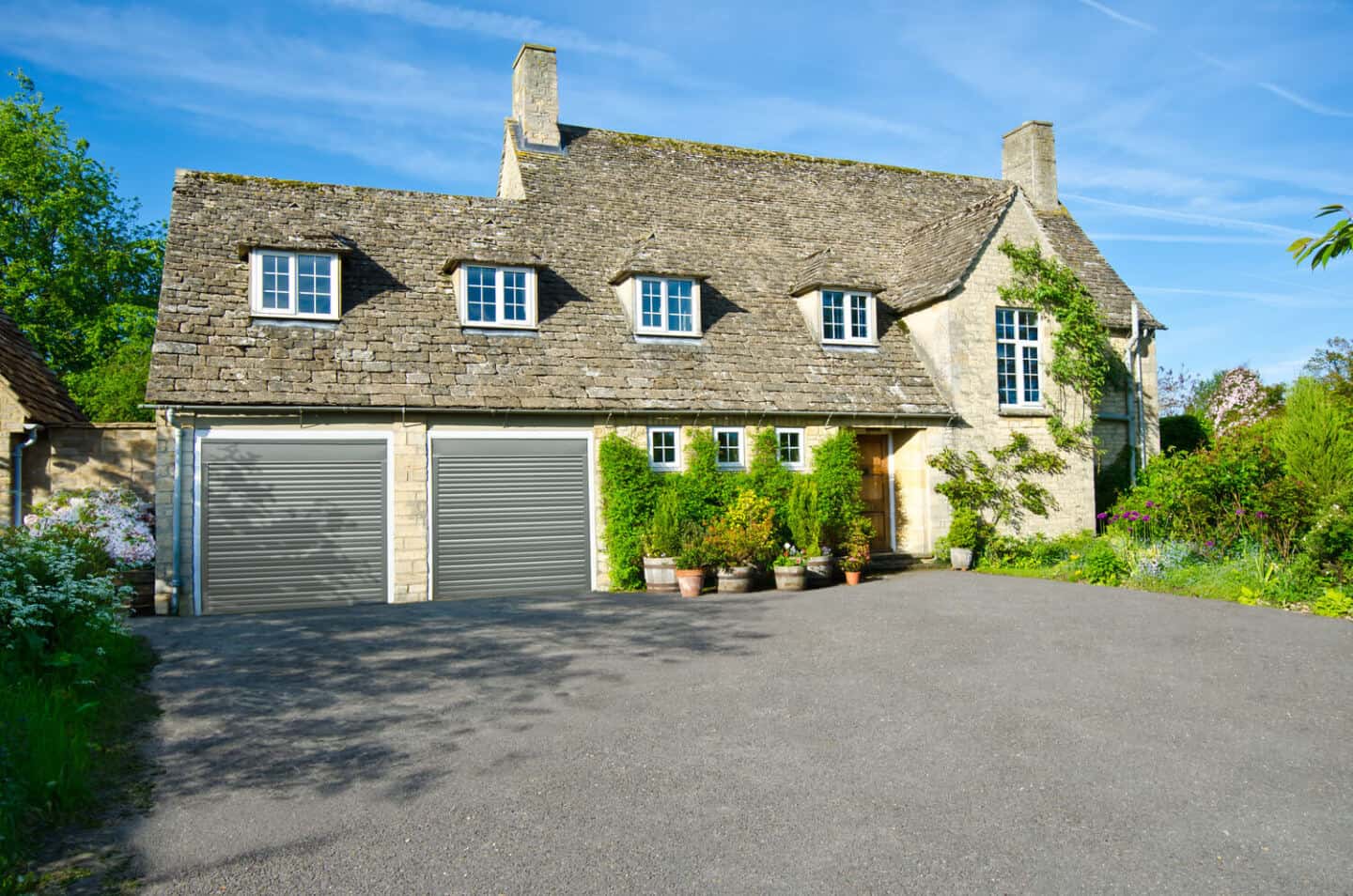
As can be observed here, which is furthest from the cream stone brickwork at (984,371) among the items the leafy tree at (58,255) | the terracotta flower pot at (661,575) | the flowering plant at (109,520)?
the leafy tree at (58,255)

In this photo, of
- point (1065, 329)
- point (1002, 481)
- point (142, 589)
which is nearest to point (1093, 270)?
point (1065, 329)

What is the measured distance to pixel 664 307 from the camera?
1883 centimetres

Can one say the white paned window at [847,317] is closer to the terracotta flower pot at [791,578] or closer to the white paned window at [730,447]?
the white paned window at [730,447]

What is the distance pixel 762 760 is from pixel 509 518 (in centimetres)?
1043

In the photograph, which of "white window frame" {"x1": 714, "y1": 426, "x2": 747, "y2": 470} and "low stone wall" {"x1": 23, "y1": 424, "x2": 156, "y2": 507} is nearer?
"low stone wall" {"x1": 23, "y1": 424, "x2": 156, "y2": 507}

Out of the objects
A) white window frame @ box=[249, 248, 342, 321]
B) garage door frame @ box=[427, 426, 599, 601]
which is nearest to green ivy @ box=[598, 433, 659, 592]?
garage door frame @ box=[427, 426, 599, 601]

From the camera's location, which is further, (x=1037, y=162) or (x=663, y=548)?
(x=1037, y=162)

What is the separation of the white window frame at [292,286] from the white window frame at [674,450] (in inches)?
232

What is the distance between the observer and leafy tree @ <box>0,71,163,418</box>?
33500mm

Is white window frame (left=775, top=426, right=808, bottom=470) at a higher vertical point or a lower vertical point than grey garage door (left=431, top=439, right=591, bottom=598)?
higher

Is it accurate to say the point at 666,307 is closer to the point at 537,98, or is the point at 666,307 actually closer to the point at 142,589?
the point at 537,98

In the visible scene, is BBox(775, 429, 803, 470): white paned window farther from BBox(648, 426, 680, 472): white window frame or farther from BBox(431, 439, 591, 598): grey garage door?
BBox(431, 439, 591, 598): grey garage door

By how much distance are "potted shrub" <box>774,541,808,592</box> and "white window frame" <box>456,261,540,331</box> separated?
6.28 metres

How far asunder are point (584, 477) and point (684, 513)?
75.0 inches
